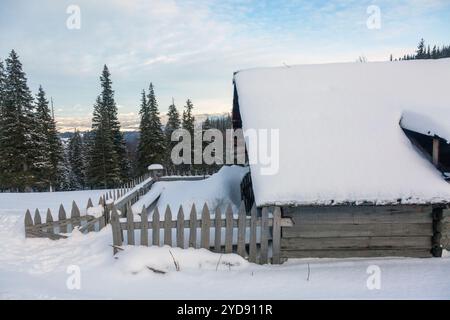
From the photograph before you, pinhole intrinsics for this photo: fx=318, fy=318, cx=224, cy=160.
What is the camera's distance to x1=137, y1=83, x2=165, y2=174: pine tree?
3619cm

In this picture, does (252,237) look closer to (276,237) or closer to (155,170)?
(276,237)

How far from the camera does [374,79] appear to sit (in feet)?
29.0

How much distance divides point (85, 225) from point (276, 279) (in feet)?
16.3

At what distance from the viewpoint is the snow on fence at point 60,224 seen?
760cm

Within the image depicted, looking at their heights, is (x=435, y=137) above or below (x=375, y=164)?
above

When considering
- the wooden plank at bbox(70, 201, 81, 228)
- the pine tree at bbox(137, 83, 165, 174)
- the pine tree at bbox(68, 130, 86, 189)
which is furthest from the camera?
the pine tree at bbox(68, 130, 86, 189)

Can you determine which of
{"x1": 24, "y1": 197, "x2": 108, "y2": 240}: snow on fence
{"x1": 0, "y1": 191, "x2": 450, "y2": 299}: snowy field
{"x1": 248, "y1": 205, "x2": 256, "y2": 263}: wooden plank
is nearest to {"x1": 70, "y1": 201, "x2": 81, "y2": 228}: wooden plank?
{"x1": 24, "y1": 197, "x2": 108, "y2": 240}: snow on fence

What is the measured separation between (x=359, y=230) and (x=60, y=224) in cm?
685

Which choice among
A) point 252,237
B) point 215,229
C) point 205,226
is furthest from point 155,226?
point 252,237

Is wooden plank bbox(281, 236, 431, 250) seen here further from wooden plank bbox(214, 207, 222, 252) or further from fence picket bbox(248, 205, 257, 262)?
wooden plank bbox(214, 207, 222, 252)

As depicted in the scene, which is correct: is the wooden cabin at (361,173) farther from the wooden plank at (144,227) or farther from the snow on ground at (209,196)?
the wooden plank at (144,227)

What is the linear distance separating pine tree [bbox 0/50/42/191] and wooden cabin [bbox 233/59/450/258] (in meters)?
26.5

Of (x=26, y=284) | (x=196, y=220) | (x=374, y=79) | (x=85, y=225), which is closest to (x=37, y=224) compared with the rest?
(x=85, y=225)
